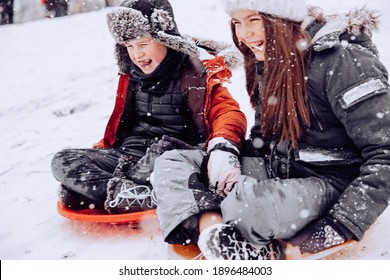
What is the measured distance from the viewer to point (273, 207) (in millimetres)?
1385

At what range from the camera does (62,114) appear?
152 inches

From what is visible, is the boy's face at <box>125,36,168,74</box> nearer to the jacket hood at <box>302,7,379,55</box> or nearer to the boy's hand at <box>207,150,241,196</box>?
the boy's hand at <box>207,150,241,196</box>

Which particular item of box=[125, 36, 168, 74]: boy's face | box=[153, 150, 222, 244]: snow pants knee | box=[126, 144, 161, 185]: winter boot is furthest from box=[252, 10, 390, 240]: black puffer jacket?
box=[125, 36, 168, 74]: boy's face

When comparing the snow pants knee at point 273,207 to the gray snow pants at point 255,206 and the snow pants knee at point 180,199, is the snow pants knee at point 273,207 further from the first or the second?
the snow pants knee at point 180,199

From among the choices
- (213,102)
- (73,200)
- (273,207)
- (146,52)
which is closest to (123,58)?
(146,52)

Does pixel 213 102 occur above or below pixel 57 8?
above

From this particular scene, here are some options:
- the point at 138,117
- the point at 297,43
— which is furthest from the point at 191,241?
the point at 138,117

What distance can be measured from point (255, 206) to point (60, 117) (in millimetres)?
2798

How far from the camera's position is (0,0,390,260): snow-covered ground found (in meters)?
1.78

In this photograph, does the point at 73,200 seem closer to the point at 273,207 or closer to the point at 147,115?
the point at 147,115

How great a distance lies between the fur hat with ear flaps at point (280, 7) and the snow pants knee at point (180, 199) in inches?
24.8

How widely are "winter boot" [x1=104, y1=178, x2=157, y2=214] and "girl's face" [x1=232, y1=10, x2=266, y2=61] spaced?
2.40ft
